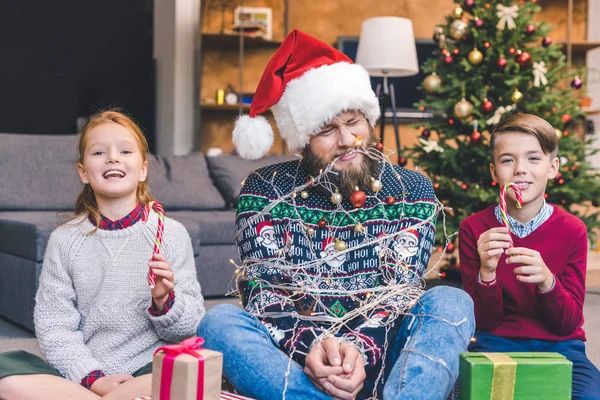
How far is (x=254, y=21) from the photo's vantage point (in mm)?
6359

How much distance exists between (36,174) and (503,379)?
310 cm

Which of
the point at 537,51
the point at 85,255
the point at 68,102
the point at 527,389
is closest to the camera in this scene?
the point at 527,389

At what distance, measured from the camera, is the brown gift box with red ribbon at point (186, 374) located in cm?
128

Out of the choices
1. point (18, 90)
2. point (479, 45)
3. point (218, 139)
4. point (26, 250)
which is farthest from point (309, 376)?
point (18, 90)

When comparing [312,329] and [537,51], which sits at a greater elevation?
[537,51]

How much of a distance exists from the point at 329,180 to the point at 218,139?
15.6 ft

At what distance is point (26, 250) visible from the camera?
3135mm

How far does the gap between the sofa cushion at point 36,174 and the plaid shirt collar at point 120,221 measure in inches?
75.5

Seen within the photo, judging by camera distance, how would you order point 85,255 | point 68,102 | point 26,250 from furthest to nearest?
point 68,102 → point 26,250 → point 85,255

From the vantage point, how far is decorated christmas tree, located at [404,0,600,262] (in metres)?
4.11

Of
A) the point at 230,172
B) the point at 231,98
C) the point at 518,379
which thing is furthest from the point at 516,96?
the point at 518,379

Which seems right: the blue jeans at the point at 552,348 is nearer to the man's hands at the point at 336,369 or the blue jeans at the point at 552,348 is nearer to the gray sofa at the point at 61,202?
the man's hands at the point at 336,369

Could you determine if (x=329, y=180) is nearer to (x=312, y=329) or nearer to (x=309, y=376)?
(x=312, y=329)

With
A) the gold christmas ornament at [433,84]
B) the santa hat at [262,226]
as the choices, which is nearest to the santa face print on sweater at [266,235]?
the santa hat at [262,226]
